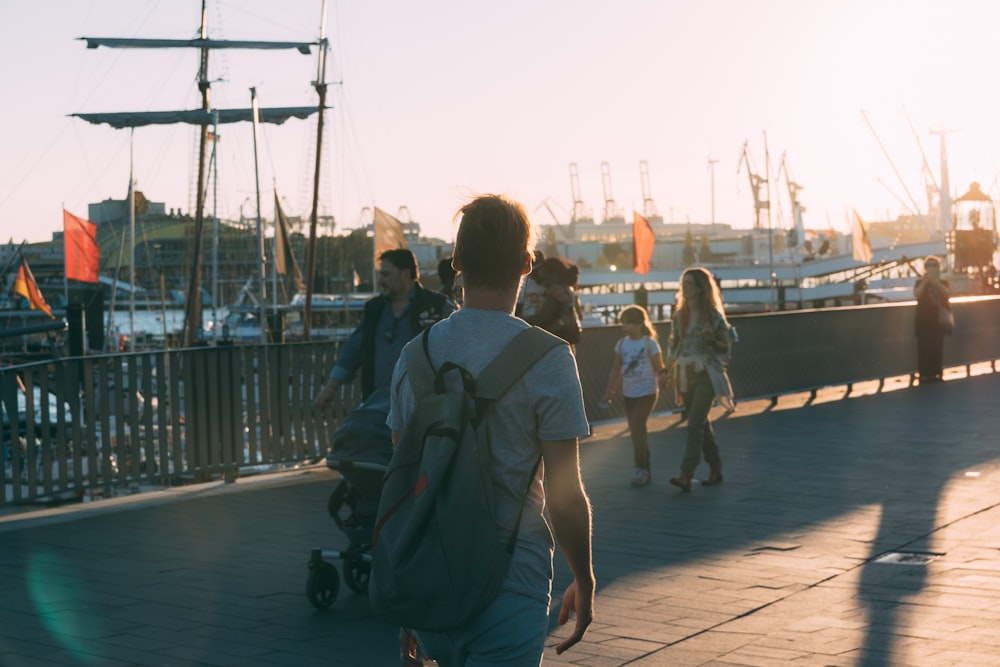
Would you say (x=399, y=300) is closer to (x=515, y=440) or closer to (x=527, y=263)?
(x=527, y=263)

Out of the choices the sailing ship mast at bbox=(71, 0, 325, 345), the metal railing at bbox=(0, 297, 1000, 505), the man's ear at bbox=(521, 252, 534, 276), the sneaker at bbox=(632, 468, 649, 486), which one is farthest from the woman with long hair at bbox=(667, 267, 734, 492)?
the sailing ship mast at bbox=(71, 0, 325, 345)

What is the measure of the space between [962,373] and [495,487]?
21.0 meters

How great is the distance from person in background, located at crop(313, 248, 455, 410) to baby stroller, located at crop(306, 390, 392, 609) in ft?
2.80

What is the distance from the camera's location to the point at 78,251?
45.2 metres

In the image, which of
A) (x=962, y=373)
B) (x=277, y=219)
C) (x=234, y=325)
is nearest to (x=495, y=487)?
(x=962, y=373)

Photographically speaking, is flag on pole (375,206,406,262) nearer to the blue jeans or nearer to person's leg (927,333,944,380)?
person's leg (927,333,944,380)

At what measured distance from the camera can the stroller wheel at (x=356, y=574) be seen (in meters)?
6.96

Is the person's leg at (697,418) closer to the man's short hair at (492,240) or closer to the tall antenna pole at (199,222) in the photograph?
the man's short hair at (492,240)

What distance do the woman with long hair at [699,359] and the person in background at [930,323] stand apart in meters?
9.98

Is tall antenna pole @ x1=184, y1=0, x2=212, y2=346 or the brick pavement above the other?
tall antenna pole @ x1=184, y1=0, x2=212, y2=346

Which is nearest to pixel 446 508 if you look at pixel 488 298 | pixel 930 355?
pixel 488 298

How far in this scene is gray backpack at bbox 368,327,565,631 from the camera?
2.98 metres

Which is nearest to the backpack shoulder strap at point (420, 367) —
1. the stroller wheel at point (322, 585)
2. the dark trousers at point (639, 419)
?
the stroller wheel at point (322, 585)

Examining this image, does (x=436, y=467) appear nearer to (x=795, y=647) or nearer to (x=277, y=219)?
(x=795, y=647)
